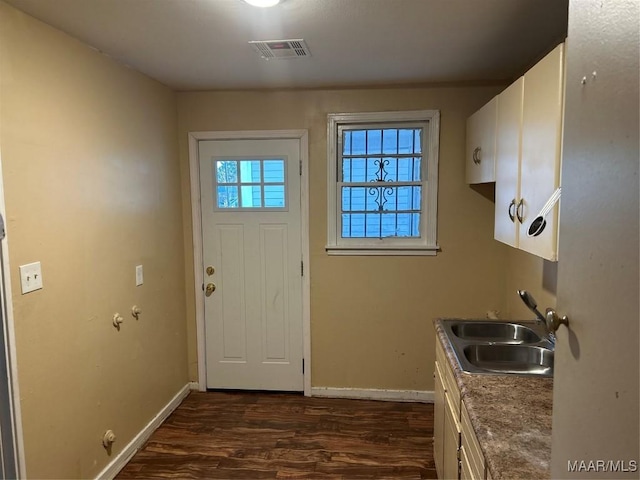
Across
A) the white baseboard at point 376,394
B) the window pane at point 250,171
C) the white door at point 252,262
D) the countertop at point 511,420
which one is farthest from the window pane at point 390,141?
the white baseboard at point 376,394

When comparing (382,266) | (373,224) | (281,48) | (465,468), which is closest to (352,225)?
(373,224)

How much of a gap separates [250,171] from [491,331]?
6.74ft

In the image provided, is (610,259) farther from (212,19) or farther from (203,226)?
(203,226)

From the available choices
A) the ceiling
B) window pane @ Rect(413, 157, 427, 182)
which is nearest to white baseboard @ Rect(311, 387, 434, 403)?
window pane @ Rect(413, 157, 427, 182)

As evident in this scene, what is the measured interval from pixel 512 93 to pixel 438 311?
1.77 metres

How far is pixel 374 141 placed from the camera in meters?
3.09

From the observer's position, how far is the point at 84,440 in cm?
212

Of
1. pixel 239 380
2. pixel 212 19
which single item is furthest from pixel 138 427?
pixel 212 19

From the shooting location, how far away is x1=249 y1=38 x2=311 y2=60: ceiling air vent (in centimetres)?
208

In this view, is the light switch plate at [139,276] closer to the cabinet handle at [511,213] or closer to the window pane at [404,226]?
the window pane at [404,226]

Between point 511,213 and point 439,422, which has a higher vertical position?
point 511,213

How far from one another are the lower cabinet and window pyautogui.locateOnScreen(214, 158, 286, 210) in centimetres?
168

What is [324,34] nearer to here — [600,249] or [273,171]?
[273,171]

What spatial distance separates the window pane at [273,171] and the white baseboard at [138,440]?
184 centimetres
